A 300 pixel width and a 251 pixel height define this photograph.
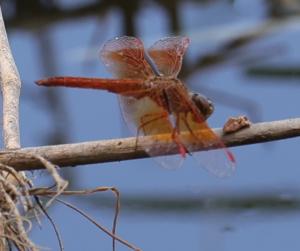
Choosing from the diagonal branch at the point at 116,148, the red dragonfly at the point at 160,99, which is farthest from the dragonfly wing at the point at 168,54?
the diagonal branch at the point at 116,148

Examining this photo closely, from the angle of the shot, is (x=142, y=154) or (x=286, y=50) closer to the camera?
(x=142, y=154)

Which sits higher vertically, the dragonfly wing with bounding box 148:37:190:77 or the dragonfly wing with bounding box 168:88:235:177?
the dragonfly wing with bounding box 148:37:190:77

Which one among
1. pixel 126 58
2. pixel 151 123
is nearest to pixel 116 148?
pixel 151 123

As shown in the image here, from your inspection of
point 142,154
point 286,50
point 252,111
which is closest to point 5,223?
point 142,154

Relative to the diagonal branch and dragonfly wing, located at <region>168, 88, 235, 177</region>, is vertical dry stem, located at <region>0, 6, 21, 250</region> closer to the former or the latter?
the diagonal branch

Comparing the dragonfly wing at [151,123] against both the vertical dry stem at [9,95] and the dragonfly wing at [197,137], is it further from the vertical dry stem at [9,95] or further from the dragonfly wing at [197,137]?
the vertical dry stem at [9,95]

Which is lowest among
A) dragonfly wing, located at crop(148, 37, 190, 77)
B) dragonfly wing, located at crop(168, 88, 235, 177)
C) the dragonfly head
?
dragonfly wing, located at crop(168, 88, 235, 177)

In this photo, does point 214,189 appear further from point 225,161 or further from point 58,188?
point 58,188

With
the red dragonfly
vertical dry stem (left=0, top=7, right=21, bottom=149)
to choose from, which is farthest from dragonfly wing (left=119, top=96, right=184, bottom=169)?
vertical dry stem (left=0, top=7, right=21, bottom=149)
